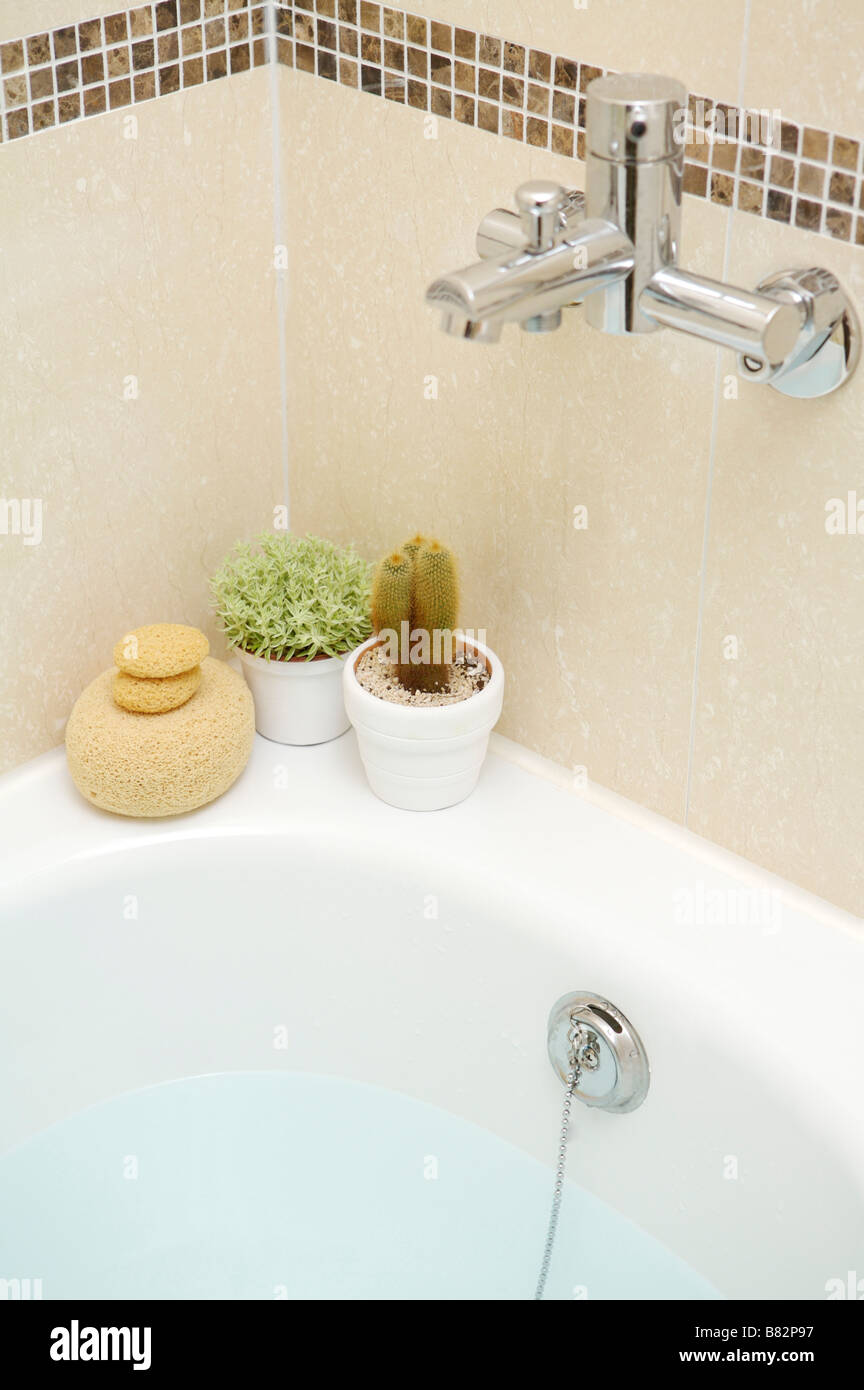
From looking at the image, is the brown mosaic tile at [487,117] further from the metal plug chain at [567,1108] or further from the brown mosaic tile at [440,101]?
the metal plug chain at [567,1108]

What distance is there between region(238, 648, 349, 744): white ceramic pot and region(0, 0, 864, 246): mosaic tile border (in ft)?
1.64

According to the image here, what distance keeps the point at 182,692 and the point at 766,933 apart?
0.55m

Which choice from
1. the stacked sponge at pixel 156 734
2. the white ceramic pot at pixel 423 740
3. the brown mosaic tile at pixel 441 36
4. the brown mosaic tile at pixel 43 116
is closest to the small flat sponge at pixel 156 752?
the stacked sponge at pixel 156 734

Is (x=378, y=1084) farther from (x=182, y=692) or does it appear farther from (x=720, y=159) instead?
(x=720, y=159)

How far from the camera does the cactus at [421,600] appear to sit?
130 cm

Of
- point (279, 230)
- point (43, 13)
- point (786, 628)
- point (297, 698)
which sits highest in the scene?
point (43, 13)

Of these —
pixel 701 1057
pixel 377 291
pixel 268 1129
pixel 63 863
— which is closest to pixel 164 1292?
pixel 268 1129

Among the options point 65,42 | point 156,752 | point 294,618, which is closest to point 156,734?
point 156,752

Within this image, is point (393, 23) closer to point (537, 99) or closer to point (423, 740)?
point (537, 99)

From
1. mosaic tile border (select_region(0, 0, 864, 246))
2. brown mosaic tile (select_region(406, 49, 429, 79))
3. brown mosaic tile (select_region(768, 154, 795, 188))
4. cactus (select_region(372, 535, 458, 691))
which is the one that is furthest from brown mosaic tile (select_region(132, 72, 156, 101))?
brown mosaic tile (select_region(768, 154, 795, 188))

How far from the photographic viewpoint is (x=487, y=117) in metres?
1.21

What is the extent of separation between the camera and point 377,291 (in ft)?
4.50

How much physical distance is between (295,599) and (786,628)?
0.47m

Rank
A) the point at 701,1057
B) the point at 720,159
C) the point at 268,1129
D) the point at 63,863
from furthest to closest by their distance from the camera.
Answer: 1. the point at 268,1129
2. the point at 63,863
3. the point at 701,1057
4. the point at 720,159
